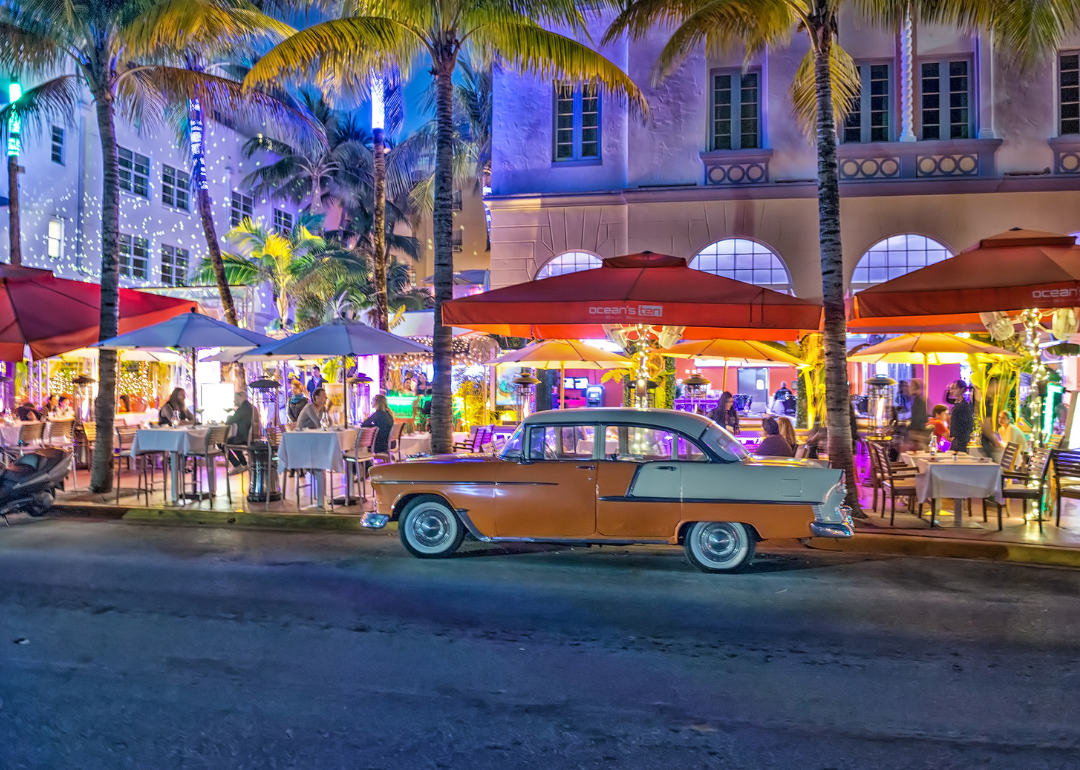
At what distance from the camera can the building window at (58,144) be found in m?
25.6

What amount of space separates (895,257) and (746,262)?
128 inches

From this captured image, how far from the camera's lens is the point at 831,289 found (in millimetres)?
10797

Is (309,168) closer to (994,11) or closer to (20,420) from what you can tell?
(20,420)

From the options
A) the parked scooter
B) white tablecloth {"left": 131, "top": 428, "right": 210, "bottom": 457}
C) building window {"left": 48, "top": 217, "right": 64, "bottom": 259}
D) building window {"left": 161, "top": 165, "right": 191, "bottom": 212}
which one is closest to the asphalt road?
the parked scooter

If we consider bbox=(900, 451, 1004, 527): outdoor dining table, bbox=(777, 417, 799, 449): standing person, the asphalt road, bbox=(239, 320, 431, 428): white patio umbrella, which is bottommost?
the asphalt road

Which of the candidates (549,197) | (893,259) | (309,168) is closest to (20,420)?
(549,197)

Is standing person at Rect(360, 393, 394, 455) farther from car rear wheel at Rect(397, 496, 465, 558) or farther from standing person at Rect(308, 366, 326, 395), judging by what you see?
standing person at Rect(308, 366, 326, 395)

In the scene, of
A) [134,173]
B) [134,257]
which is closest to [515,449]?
[134,257]

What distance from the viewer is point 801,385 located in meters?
18.8

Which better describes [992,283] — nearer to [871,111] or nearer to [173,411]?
[871,111]

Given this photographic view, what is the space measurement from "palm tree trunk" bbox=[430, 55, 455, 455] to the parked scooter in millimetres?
5210

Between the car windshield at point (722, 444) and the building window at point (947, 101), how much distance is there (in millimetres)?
13656

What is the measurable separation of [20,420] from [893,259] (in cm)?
1861

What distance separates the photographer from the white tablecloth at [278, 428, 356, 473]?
11.9 metres
